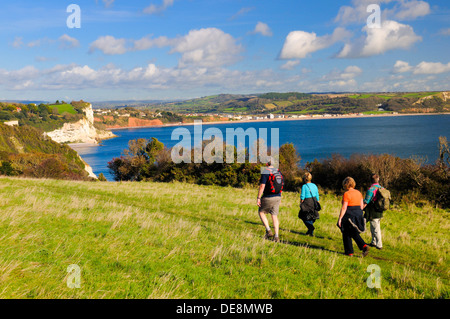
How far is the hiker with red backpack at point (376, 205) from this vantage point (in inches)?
332

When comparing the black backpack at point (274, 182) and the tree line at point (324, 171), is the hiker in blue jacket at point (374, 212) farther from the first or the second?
the tree line at point (324, 171)

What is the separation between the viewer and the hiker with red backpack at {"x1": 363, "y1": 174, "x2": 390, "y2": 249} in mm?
8438

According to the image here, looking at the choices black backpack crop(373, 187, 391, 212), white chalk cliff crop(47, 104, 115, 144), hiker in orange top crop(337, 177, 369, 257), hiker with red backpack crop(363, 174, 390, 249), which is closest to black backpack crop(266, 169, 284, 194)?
hiker in orange top crop(337, 177, 369, 257)

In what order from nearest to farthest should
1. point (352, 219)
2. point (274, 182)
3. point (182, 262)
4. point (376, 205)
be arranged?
1. point (182, 262)
2. point (352, 219)
3. point (376, 205)
4. point (274, 182)

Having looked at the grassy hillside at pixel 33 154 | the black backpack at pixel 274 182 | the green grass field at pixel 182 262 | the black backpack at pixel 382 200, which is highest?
the black backpack at pixel 274 182

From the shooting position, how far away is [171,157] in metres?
42.9

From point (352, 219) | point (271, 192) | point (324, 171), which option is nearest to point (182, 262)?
point (271, 192)

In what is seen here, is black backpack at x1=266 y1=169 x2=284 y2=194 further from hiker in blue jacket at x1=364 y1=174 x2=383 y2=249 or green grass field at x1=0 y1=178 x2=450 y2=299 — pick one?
hiker in blue jacket at x1=364 y1=174 x2=383 y2=249

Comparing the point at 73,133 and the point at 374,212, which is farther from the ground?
the point at 374,212

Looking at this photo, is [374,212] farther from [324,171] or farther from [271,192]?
[324,171]

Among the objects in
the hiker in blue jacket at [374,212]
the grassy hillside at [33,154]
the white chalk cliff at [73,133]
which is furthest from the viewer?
the white chalk cliff at [73,133]

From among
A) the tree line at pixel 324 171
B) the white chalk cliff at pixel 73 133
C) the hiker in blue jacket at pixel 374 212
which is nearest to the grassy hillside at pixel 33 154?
the tree line at pixel 324 171

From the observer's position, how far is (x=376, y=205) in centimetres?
855
